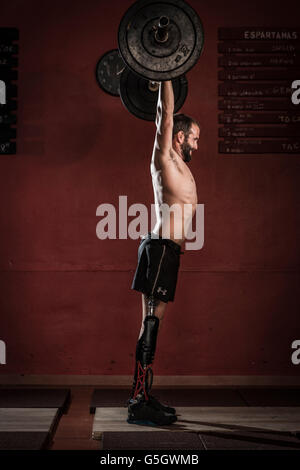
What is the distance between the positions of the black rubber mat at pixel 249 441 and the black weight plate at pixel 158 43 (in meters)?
2.02

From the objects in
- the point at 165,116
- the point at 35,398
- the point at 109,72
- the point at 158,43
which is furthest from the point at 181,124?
the point at 35,398

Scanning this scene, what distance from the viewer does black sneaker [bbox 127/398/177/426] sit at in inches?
106

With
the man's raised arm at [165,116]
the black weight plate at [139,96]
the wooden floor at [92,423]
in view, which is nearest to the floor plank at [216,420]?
the wooden floor at [92,423]

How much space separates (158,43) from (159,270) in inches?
52.4

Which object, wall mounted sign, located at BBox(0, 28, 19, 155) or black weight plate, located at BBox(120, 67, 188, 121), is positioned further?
wall mounted sign, located at BBox(0, 28, 19, 155)

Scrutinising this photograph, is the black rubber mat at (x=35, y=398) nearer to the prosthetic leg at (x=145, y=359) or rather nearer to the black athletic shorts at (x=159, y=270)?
the prosthetic leg at (x=145, y=359)

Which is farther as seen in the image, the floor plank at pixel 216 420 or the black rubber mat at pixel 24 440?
the floor plank at pixel 216 420

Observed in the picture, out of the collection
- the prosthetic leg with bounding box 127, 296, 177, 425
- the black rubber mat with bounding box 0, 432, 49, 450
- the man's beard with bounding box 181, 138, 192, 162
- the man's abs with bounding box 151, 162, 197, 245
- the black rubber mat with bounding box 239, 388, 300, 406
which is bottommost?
the black rubber mat with bounding box 239, 388, 300, 406

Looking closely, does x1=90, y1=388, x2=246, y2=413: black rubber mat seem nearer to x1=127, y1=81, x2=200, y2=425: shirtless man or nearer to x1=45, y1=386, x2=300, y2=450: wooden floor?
x1=45, y1=386, x2=300, y2=450: wooden floor

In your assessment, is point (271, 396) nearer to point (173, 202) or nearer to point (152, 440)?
point (152, 440)

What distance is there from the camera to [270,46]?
3.81 metres

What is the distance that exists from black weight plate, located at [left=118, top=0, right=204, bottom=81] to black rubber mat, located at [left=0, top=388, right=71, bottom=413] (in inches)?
86.3

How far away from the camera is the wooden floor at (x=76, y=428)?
251cm

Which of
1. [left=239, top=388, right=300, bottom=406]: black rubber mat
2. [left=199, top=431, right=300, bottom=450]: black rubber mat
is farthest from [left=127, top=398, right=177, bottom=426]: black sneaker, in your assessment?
[left=239, top=388, right=300, bottom=406]: black rubber mat
